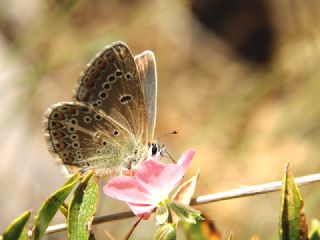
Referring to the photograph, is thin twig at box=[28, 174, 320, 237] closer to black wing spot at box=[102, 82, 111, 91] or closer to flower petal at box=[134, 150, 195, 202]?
flower petal at box=[134, 150, 195, 202]

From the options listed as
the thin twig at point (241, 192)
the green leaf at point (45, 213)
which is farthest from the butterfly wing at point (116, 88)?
the green leaf at point (45, 213)

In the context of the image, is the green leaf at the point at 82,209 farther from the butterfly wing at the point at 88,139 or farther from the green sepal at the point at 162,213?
the butterfly wing at the point at 88,139

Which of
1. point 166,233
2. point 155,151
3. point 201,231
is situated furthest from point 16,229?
point 155,151

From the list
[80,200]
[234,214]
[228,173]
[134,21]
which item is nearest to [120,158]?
[80,200]

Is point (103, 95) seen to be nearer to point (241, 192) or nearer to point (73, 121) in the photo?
point (73, 121)

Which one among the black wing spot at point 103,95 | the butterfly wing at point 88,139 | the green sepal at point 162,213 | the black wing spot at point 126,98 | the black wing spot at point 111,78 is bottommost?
the green sepal at point 162,213

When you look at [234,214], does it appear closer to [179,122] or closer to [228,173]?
[228,173]
